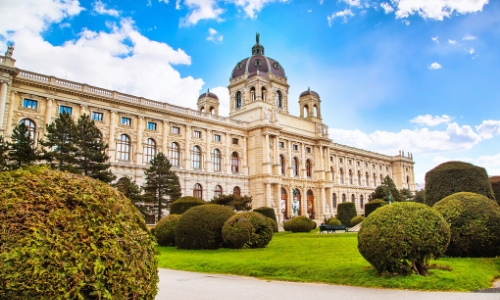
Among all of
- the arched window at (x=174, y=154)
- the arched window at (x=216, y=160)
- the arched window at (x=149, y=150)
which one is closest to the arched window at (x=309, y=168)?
the arched window at (x=216, y=160)

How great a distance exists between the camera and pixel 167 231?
21750 millimetres

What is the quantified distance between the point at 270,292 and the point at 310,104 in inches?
2330

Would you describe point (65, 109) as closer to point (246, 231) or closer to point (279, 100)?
point (246, 231)

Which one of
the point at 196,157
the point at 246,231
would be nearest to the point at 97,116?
the point at 196,157

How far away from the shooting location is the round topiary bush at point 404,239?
938 cm

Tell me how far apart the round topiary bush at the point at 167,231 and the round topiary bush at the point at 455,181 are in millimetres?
14197

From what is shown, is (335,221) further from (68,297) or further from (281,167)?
(68,297)

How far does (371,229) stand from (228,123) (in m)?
42.6

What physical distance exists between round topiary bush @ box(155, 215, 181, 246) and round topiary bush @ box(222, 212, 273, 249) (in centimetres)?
→ 416

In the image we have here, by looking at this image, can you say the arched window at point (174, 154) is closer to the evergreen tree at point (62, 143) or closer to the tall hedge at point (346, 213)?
the evergreen tree at point (62, 143)

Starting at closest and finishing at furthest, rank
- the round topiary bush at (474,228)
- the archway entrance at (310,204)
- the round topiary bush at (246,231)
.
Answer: the round topiary bush at (474,228) < the round topiary bush at (246,231) < the archway entrance at (310,204)

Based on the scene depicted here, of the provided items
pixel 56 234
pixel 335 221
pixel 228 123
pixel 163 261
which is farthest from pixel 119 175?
pixel 56 234

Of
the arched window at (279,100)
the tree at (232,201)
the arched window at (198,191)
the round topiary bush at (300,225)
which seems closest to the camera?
the round topiary bush at (300,225)

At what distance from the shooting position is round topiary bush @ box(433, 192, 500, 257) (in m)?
13.0
